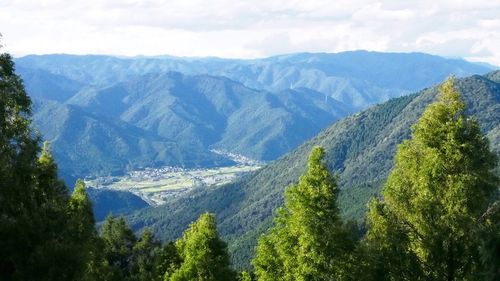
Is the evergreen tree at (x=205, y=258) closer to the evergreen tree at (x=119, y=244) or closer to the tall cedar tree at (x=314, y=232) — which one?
the tall cedar tree at (x=314, y=232)

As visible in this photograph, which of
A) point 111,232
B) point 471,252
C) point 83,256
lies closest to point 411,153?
point 471,252

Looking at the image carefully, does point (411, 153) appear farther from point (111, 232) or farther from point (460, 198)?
point (111, 232)

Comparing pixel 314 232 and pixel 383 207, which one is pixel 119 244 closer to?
pixel 314 232

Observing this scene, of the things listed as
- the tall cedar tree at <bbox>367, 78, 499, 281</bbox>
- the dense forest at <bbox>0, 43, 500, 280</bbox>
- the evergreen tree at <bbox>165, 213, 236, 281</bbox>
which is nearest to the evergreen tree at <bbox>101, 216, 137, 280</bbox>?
the evergreen tree at <bbox>165, 213, 236, 281</bbox>

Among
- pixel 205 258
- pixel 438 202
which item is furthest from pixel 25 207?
pixel 438 202

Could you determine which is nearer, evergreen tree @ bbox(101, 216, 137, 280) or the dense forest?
the dense forest

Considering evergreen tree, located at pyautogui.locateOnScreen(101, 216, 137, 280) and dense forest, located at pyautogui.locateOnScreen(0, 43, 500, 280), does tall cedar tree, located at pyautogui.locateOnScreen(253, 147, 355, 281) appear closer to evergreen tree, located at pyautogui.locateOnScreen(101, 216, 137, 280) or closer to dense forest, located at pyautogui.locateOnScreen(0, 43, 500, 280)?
dense forest, located at pyautogui.locateOnScreen(0, 43, 500, 280)
